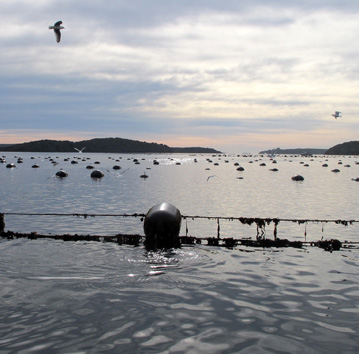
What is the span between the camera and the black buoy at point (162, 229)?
2623 centimetres

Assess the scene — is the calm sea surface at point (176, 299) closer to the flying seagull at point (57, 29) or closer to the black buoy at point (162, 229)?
the black buoy at point (162, 229)

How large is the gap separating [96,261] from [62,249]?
13.7ft

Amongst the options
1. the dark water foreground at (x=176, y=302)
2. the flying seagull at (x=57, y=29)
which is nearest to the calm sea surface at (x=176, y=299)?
the dark water foreground at (x=176, y=302)

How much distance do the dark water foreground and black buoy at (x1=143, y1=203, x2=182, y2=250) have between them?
1.93 m

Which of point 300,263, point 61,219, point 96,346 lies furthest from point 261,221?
point 61,219

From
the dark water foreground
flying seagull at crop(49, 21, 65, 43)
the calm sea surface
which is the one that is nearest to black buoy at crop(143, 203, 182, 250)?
the calm sea surface

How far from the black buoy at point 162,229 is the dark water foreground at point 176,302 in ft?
6.33

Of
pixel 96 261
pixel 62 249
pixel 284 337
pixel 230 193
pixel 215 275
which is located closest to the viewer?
pixel 284 337

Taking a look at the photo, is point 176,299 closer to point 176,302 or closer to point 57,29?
point 176,302

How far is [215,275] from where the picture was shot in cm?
1952

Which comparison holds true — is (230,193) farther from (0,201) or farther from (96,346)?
(96,346)

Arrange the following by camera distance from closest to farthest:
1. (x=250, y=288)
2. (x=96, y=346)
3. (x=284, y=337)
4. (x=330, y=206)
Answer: (x=96, y=346), (x=284, y=337), (x=250, y=288), (x=330, y=206)

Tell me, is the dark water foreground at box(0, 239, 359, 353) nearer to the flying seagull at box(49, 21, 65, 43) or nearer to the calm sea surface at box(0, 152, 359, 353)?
the calm sea surface at box(0, 152, 359, 353)

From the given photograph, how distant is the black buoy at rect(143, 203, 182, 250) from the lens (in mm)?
26234
